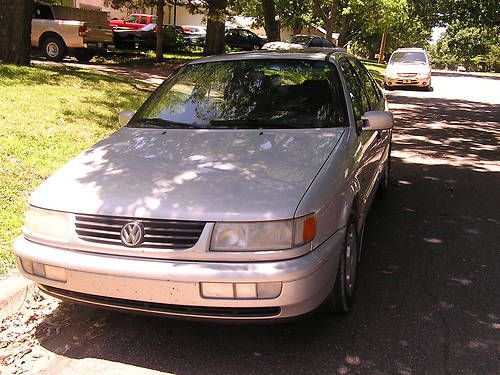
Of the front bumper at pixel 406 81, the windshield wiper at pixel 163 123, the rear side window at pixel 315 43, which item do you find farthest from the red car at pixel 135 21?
the windshield wiper at pixel 163 123

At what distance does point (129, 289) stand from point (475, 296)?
244 centimetres

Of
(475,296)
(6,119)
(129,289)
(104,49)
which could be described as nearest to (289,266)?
(129,289)

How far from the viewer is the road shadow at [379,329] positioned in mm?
3168

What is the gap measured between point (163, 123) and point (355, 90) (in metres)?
1.67

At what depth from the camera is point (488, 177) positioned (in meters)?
7.64

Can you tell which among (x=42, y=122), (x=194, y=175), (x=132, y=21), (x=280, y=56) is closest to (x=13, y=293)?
(x=194, y=175)

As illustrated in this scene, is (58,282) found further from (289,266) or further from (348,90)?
(348,90)

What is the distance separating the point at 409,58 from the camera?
22.4 m

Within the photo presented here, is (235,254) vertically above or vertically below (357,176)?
below

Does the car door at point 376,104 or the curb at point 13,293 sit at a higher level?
the car door at point 376,104

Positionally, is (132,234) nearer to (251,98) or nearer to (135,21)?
(251,98)

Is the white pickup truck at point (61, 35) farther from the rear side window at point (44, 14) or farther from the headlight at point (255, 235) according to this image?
the headlight at point (255, 235)

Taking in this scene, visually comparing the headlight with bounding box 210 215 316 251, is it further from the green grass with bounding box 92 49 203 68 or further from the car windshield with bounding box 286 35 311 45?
the car windshield with bounding box 286 35 311 45

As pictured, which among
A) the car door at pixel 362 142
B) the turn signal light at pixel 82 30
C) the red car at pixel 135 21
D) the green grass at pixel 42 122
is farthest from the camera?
the red car at pixel 135 21
